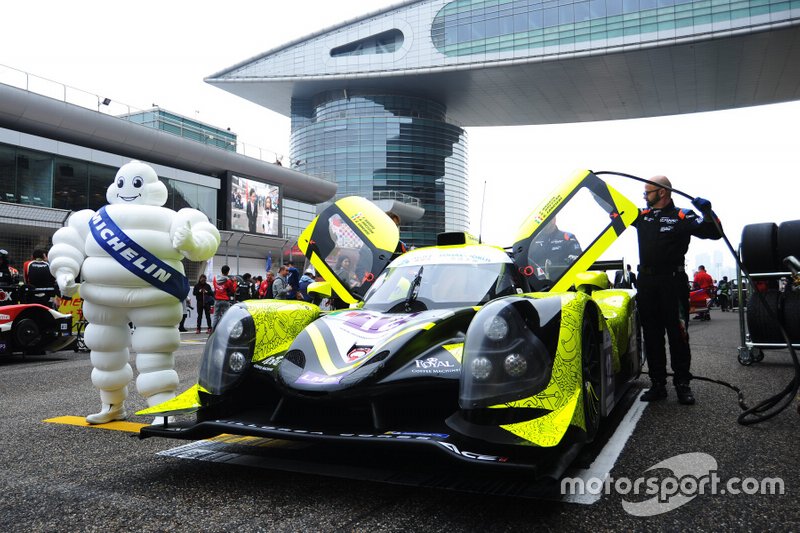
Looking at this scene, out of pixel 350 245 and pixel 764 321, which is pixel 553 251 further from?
pixel 764 321

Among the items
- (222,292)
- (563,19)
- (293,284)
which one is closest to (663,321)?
(293,284)

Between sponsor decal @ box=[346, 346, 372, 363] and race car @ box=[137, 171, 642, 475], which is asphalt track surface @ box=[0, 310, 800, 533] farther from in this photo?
sponsor decal @ box=[346, 346, 372, 363]

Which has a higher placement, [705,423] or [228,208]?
[228,208]

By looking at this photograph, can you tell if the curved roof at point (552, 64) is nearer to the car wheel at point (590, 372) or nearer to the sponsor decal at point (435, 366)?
the car wheel at point (590, 372)

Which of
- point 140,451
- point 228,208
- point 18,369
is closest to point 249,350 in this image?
point 140,451

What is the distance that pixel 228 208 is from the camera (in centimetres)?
3594

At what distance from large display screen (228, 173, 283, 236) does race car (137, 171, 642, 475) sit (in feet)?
111

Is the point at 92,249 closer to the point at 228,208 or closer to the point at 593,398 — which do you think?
the point at 593,398

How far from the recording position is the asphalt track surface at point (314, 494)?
234 cm

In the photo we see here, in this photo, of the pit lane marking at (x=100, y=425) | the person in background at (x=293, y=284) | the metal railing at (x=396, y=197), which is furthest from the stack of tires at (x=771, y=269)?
the metal railing at (x=396, y=197)

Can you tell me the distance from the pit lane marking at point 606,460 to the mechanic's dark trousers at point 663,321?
2.28 ft

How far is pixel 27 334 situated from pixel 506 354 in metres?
9.11

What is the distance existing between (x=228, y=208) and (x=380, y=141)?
29.0 m

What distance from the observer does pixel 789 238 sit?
6.56 m
